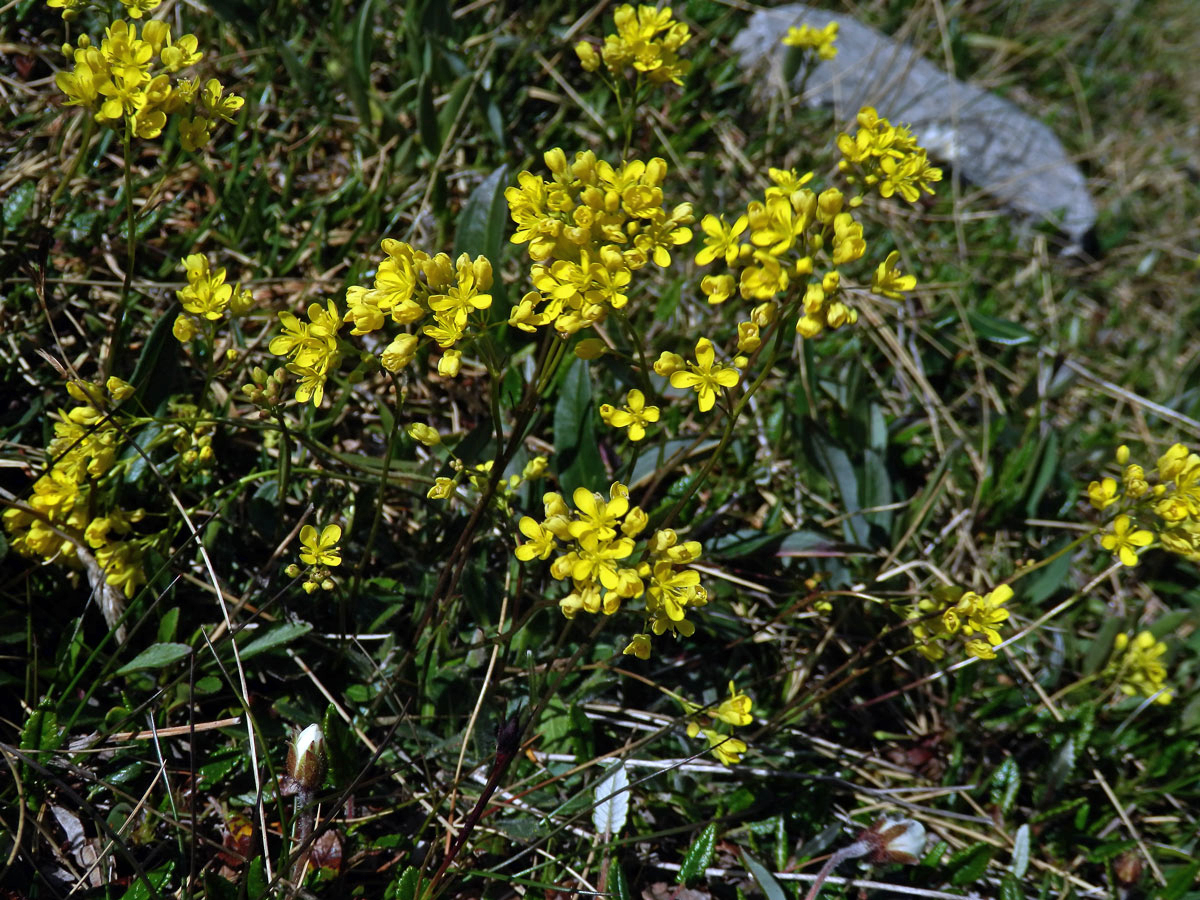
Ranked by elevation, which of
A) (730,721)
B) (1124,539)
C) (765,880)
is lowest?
(765,880)

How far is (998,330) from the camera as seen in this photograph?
12.0 feet

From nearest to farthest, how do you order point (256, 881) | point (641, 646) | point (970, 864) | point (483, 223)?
1. point (641, 646)
2. point (256, 881)
3. point (970, 864)
4. point (483, 223)

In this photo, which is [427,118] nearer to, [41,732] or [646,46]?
[646,46]

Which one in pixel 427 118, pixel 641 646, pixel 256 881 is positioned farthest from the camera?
pixel 427 118

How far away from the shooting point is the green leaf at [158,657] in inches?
80.2

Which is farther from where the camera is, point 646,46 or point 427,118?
point 427,118

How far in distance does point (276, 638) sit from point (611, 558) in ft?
3.18

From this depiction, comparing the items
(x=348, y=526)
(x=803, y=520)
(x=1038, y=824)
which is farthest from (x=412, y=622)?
(x=1038, y=824)

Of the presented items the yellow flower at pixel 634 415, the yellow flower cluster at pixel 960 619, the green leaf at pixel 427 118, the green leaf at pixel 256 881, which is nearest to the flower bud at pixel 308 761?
the green leaf at pixel 256 881

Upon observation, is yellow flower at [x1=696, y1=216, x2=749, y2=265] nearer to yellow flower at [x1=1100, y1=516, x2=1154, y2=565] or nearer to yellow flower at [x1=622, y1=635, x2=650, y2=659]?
yellow flower at [x1=622, y1=635, x2=650, y2=659]

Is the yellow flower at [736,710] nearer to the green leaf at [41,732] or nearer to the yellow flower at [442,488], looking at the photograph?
the yellow flower at [442,488]

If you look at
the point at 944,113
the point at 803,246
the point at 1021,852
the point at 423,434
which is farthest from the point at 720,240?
the point at 944,113

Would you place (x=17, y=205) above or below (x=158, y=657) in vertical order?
above

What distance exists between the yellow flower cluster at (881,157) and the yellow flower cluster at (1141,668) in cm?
177
